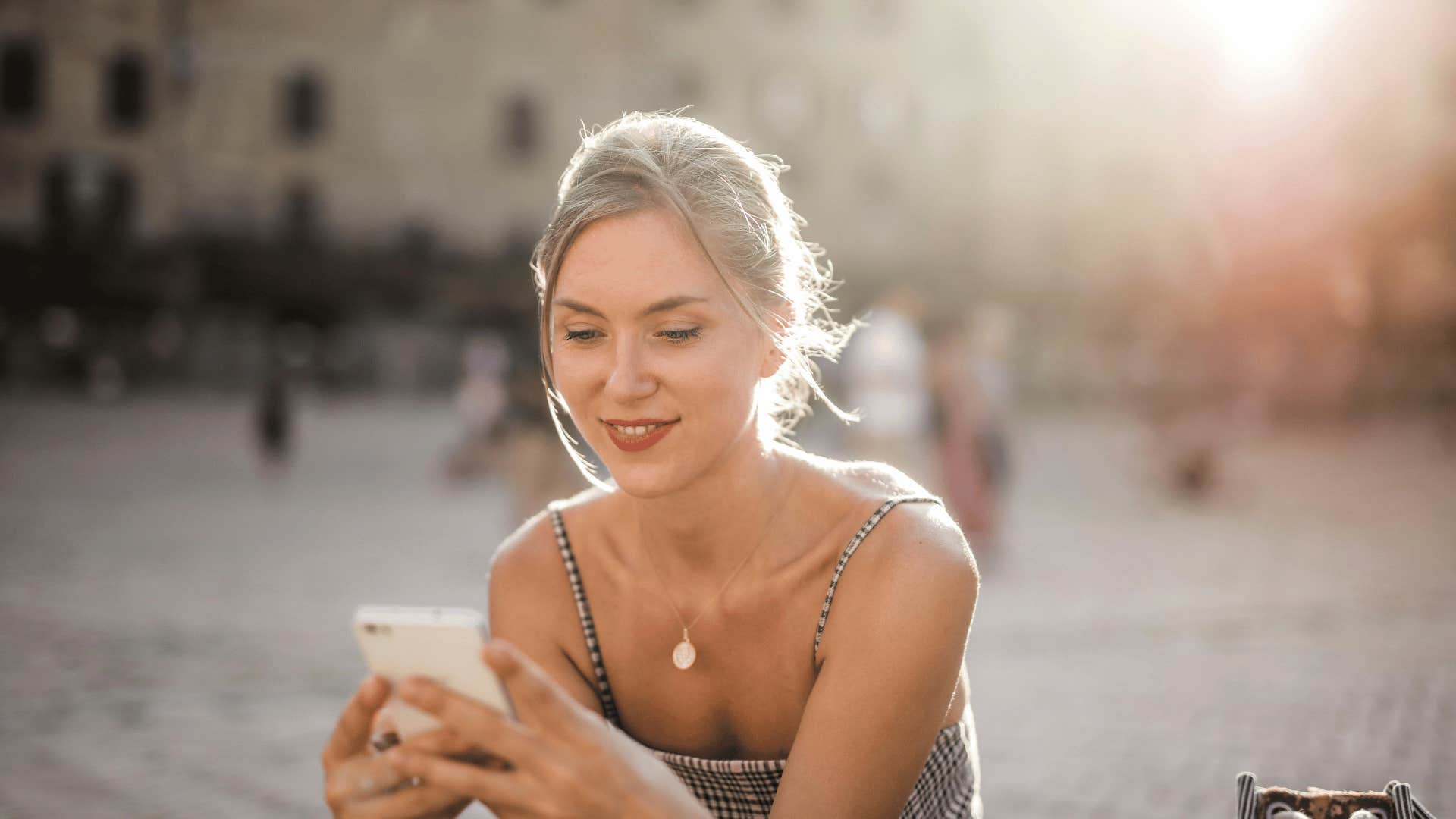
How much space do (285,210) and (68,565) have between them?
32.7 meters

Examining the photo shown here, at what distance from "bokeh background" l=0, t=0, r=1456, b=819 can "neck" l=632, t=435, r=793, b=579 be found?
9.00 ft

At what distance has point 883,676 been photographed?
213 centimetres

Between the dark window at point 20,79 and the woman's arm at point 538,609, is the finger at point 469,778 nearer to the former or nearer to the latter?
the woman's arm at point 538,609

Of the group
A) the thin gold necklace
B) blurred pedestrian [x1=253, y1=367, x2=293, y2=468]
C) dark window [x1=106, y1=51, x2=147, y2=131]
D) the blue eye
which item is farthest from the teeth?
dark window [x1=106, y1=51, x2=147, y2=131]

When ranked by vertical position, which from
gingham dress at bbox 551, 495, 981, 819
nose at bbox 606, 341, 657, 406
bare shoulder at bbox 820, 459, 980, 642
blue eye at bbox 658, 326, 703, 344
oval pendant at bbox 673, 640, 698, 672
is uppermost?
blue eye at bbox 658, 326, 703, 344

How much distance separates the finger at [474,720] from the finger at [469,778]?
5 centimetres

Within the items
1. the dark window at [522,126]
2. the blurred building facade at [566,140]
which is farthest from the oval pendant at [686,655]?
the dark window at [522,126]

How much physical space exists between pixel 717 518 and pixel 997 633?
5.95m

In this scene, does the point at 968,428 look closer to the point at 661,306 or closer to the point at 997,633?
the point at 997,633

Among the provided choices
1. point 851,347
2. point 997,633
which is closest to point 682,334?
point 997,633

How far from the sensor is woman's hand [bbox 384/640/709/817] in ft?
5.28

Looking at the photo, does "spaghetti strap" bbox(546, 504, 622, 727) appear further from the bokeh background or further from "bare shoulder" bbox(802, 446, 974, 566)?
the bokeh background

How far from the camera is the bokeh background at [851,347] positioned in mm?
6371

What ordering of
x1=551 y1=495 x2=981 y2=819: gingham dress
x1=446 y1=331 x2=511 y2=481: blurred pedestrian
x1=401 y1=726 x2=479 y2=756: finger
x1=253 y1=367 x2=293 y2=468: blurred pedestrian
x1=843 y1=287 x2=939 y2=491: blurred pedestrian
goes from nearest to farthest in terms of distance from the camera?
x1=401 y1=726 x2=479 y2=756: finger, x1=551 y1=495 x2=981 y2=819: gingham dress, x1=843 y1=287 x2=939 y2=491: blurred pedestrian, x1=446 y1=331 x2=511 y2=481: blurred pedestrian, x1=253 y1=367 x2=293 y2=468: blurred pedestrian
